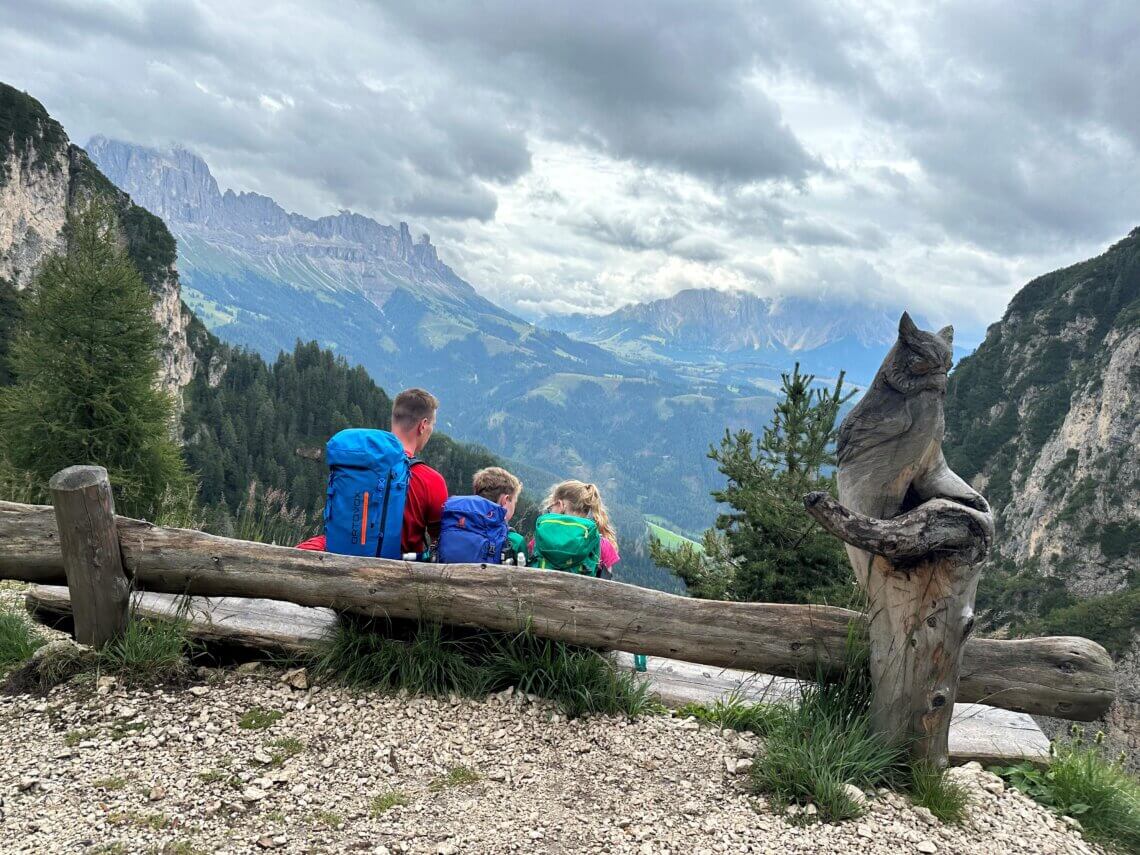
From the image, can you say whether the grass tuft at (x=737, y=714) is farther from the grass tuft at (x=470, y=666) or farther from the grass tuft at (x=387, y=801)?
the grass tuft at (x=387, y=801)

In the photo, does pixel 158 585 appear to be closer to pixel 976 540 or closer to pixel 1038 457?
pixel 976 540

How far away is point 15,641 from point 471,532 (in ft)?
12.2

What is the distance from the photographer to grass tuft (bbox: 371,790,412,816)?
386 centimetres

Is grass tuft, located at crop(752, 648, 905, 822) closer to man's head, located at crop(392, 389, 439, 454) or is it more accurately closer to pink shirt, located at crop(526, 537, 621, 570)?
pink shirt, located at crop(526, 537, 621, 570)

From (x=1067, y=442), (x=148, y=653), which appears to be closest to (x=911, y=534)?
(x=148, y=653)

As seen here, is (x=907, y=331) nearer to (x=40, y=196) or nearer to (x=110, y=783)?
(x=110, y=783)

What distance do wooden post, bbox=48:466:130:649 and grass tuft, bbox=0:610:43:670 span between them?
2.11 ft

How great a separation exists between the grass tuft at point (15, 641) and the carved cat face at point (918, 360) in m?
6.55

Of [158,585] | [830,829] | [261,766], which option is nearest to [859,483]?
[830,829]

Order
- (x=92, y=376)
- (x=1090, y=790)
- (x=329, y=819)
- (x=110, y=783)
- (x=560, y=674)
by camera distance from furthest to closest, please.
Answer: (x=92, y=376), (x=560, y=674), (x=1090, y=790), (x=110, y=783), (x=329, y=819)

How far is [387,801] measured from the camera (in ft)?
12.9

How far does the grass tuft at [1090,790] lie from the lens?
4.29 m

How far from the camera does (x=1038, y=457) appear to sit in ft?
341

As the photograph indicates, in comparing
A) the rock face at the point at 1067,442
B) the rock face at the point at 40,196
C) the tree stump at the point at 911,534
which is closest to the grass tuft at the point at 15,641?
the tree stump at the point at 911,534
